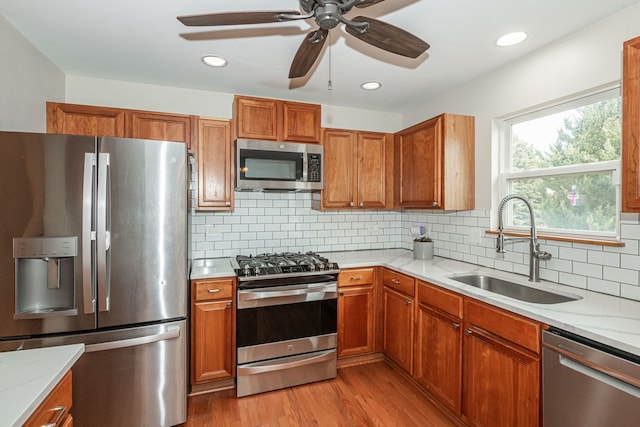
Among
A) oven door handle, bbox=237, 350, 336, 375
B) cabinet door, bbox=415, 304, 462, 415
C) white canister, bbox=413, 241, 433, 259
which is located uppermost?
white canister, bbox=413, 241, 433, 259

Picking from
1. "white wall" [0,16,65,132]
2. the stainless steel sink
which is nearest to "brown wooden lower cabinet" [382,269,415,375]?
the stainless steel sink

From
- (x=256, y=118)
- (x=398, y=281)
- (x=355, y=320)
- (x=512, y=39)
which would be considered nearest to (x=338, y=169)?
(x=256, y=118)

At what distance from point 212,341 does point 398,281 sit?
1.53 metres

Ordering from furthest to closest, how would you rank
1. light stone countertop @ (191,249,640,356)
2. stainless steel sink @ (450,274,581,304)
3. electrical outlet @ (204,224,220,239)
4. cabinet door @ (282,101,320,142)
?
1. electrical outlet @ (204,224,220,239)
2. cabinet door @ (282,101,320,142)
3. stainless steel sink @ (450,274,581,304)
4. light stone countertop @ (191,249,640,356)

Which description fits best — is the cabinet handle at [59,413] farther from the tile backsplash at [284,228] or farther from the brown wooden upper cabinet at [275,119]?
the brown wooden upper cabinet at [275,119]

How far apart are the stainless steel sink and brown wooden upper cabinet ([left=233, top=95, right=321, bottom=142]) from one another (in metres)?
1.76

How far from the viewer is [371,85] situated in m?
2.81

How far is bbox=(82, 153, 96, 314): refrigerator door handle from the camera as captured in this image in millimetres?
1771

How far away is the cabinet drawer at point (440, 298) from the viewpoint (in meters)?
2.03

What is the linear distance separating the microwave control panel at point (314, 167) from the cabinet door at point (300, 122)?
0.18 meters

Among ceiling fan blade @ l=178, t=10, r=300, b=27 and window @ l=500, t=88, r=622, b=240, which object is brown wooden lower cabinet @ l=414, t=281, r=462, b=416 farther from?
ceiling fan blade @ l=178, t=10, r=300, b=27

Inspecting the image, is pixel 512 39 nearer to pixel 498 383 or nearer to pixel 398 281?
pixel 398 281

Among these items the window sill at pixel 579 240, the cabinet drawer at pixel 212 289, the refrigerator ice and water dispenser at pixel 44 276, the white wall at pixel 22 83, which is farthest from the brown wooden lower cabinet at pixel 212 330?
the window sill at pixel 579 240

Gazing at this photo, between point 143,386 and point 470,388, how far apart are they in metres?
Result: 2.00
